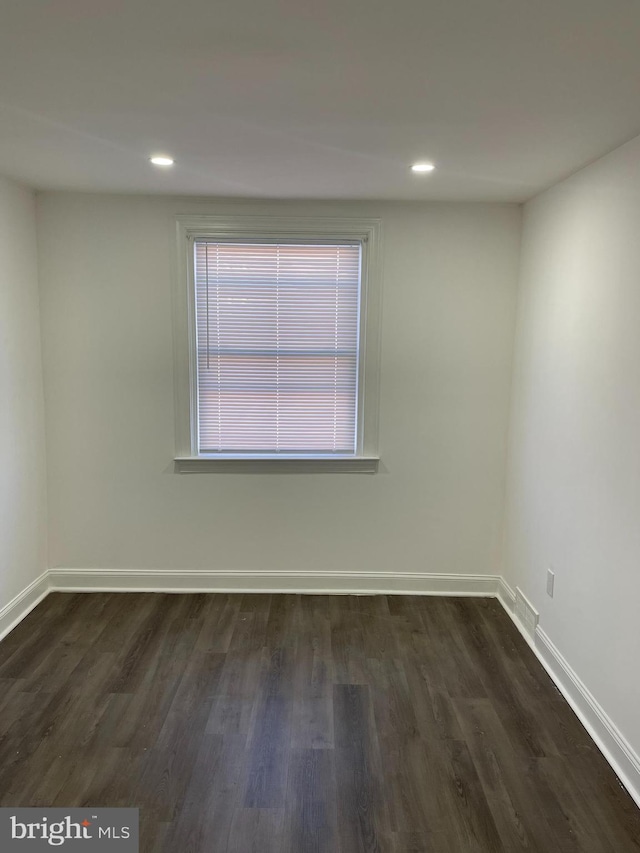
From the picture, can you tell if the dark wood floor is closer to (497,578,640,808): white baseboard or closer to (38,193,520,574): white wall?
(497,578,640,808): white baseboard

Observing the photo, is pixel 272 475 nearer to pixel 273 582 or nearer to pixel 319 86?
pixel 273 582

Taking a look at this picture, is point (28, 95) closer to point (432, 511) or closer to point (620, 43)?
point (620, 43)

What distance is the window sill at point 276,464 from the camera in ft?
11.7

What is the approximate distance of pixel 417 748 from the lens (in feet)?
7.58

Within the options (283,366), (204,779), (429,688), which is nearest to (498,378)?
(283,366)

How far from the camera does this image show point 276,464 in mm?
3584

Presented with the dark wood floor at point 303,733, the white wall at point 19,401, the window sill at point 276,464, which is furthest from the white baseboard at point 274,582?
the window sill at point 276,464

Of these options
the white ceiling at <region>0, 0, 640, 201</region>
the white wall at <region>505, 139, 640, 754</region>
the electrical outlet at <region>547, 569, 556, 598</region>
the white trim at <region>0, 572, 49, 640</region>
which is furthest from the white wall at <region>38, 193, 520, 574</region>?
the electrical outlet at <region>547, 569, 556, 598</region>

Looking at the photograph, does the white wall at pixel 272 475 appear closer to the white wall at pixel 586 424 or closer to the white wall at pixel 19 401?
the white wall at pixel 19 401

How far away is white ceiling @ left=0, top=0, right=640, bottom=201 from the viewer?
136cm

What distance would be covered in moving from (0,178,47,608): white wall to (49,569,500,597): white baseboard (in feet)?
1.24

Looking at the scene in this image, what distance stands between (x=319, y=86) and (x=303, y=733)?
2.43 meters

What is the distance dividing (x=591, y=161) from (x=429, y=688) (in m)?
2.53

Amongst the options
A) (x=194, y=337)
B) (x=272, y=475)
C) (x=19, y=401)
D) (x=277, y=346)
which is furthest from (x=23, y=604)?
(x=277, y=346)
